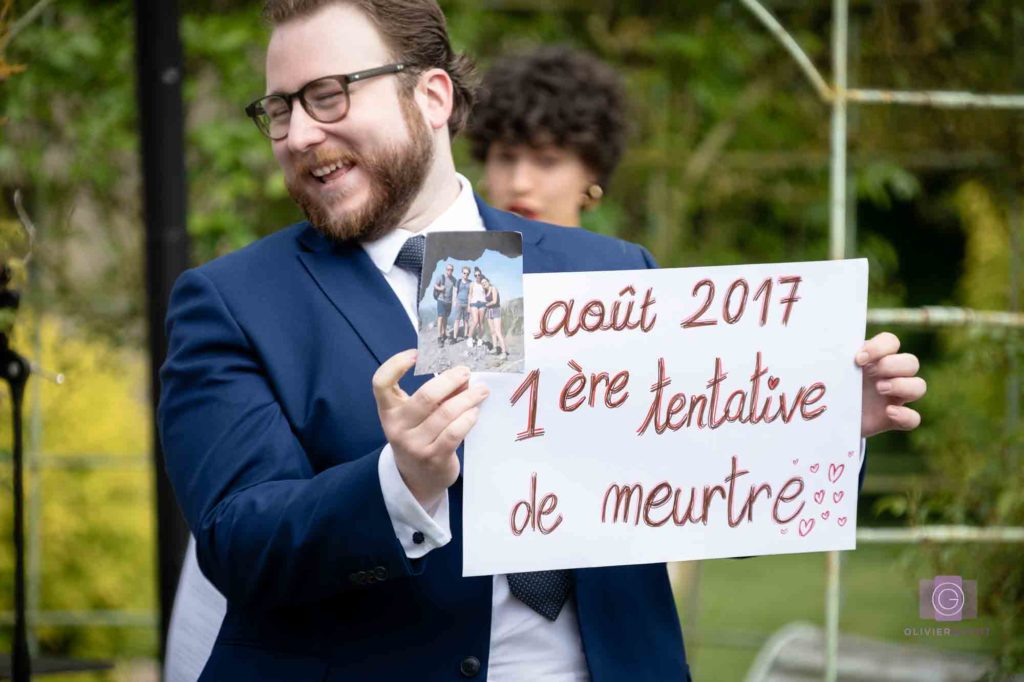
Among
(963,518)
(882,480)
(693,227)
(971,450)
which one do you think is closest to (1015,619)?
(963,518)

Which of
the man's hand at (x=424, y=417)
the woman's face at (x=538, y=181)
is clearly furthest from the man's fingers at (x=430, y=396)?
the woman's face at (x=538, y=181)

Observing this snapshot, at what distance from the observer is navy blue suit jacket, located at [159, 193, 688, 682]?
1665 mm

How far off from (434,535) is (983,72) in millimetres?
3448

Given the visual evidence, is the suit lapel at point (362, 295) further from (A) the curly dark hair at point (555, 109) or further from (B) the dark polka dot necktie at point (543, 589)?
(A) the curly dark hair at point (555, 109)

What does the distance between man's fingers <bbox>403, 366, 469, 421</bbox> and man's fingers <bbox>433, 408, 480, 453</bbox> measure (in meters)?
0.03

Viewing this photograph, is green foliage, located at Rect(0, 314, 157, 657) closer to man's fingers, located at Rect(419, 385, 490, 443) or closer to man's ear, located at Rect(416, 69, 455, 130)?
man's ear, located at Rect(416, 69, 455, 130)

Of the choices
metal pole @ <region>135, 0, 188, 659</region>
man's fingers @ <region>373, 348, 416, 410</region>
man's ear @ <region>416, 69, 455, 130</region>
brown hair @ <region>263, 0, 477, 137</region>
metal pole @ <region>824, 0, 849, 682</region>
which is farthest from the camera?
metal pole @ <region>824, 0, 849, 682</region>

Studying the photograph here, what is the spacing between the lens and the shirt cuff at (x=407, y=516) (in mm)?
1622

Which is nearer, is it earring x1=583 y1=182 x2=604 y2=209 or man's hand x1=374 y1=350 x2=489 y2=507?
man's hand x1=374 y1=350 x2=489 y2=507

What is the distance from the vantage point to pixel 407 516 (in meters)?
1.63

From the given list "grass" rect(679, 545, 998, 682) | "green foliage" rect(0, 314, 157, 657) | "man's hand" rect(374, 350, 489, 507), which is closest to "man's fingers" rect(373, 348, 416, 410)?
"man's hand" rect(374, 350, 489, 507)

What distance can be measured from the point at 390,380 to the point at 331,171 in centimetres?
48

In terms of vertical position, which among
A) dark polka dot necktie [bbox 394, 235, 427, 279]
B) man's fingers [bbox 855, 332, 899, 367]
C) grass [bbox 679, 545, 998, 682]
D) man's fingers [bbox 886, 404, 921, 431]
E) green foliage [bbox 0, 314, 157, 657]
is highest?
dark polka dot necktie [bbox 394, 235, 427, 279]

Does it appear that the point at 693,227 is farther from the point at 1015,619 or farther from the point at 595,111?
the point at 1015,619
